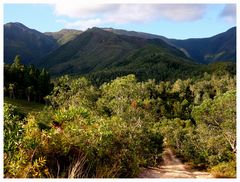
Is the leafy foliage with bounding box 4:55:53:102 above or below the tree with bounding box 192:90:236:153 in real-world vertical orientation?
above

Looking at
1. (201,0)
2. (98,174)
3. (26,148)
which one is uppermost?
(201,0)

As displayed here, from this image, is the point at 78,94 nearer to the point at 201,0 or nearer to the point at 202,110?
the point at 202,110

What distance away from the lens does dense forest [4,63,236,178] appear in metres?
7.12


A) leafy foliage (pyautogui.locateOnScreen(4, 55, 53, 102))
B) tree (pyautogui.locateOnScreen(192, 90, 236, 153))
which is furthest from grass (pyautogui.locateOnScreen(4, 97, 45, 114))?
tree (pyautogui.locateOnScreen(192, 90, 236, 153))

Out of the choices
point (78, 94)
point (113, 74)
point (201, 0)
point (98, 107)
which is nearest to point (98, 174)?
point (201, 0)

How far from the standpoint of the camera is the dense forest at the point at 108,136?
281 inches

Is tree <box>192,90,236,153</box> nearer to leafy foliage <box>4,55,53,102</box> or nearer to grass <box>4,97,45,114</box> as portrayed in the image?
grass <box>4,97,45,114</box>

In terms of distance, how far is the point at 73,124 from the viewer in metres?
8.67

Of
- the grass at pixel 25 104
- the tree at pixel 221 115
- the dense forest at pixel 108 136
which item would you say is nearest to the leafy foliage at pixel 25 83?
the grass at pixel 25 104

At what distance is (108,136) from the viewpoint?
9.38 metres

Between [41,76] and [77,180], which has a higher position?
[41,76]

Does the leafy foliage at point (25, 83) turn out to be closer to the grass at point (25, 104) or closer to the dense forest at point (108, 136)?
the grass at point (25, 104)

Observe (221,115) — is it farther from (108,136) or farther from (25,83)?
(25,83)

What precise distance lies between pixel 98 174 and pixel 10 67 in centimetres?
4928
